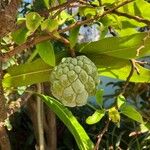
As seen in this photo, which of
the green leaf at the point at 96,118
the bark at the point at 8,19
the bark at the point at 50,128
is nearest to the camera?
the bark at the point at 8,19

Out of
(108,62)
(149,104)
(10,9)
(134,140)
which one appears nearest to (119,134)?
(134,140)

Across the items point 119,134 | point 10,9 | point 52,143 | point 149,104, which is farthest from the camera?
point 149,104

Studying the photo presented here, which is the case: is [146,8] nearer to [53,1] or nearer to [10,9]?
[53,1]

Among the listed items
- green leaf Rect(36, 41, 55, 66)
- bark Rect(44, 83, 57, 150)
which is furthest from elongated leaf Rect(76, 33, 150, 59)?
bark Rect(44, 83, 57, 150)

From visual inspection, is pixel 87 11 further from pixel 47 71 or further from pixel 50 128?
pixel 50 128

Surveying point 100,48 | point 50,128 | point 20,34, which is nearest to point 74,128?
point 100,48

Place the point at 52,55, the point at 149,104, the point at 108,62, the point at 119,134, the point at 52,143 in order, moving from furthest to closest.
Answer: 1. the point at 149,104
2. the point at 119,134
3. the point at 52,143
4. the point at 108,62
5. the point at 52,55

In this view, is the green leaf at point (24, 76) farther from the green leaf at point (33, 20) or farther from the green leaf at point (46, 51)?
the green leaf at point (33, 20)

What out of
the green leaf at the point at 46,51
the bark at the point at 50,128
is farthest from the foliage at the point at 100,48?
the bark at the point at 50,128
